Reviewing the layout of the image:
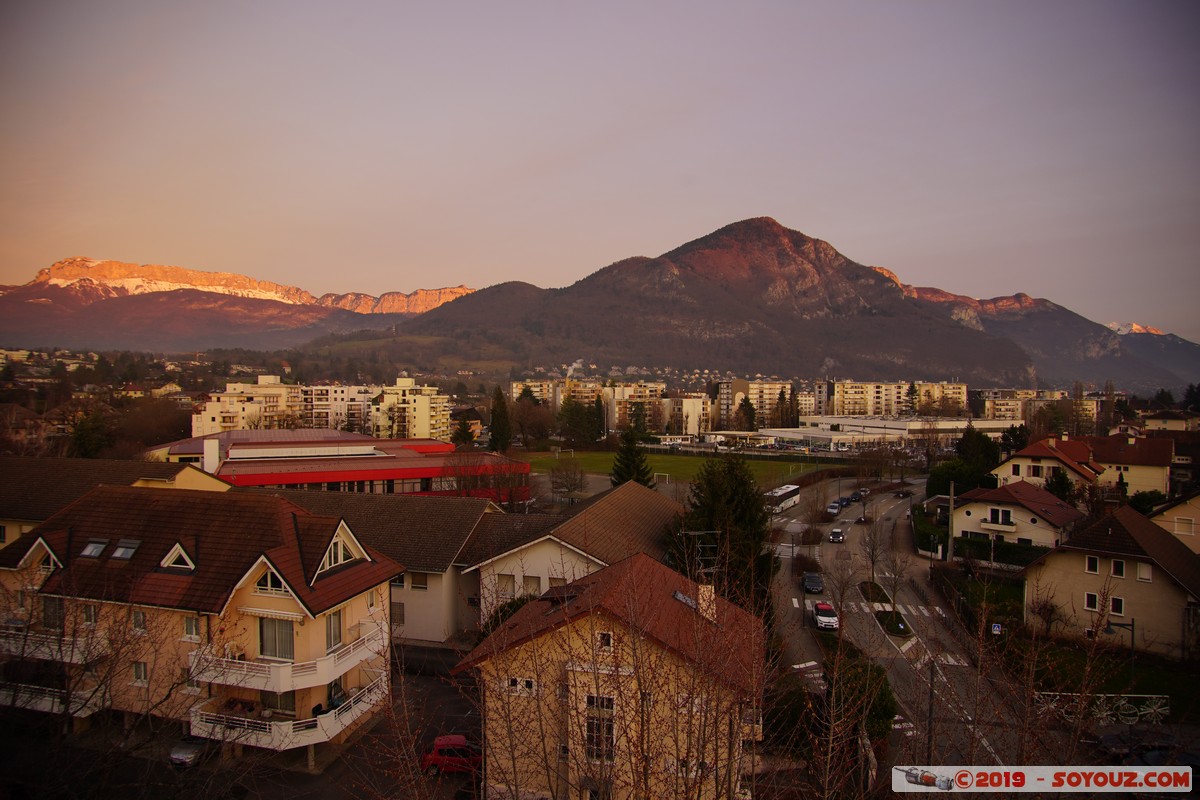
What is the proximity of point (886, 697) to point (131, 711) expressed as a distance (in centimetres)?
1349

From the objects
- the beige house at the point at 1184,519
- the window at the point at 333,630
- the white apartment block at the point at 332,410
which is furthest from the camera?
the white apartment block at the point at 332,410

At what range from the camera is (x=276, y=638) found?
11.5m

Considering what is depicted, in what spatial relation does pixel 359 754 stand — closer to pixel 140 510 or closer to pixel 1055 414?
pixel 140 510

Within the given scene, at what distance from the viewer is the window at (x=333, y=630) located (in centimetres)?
1185

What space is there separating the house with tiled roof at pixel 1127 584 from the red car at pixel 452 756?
13.9 m

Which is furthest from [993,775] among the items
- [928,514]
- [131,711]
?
[928,514]

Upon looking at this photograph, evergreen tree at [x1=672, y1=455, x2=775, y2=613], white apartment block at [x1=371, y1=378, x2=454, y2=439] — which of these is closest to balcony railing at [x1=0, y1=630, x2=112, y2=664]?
evergreen tree at [x1=672, y1=455, x2=775, y2=613]

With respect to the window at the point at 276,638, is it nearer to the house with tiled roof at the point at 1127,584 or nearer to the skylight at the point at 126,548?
the skylight at the point at 126,548

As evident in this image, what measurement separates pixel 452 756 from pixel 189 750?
177 inches

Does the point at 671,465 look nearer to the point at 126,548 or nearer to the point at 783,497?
the point at 783,497

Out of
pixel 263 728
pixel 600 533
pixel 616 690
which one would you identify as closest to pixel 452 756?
pixel 263 728

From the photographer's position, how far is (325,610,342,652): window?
38.9 feet

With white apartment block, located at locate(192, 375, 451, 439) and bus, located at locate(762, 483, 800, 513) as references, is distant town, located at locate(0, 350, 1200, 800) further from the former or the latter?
white apartment block, located at locate(192, 375, 451, 439)

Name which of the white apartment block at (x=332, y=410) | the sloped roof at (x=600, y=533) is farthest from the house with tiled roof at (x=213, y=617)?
the white apartment block at (x=332, y=410)
